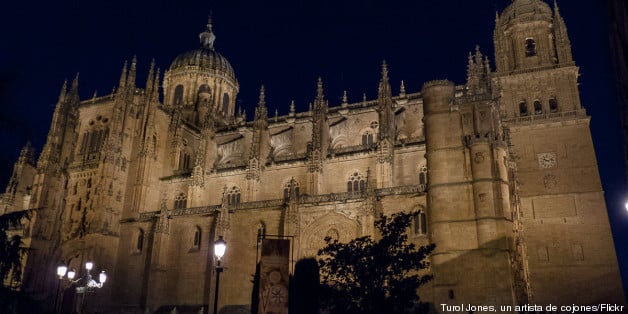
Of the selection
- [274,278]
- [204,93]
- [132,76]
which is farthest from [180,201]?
[274,278]

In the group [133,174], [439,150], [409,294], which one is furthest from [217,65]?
[409,294]

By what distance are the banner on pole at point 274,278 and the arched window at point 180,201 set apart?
23.3 meters

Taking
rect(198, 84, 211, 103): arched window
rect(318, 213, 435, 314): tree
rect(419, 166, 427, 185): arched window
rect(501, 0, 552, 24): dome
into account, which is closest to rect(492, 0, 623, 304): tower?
rect(501, 0, 552, 24): dome

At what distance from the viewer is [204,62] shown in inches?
2504

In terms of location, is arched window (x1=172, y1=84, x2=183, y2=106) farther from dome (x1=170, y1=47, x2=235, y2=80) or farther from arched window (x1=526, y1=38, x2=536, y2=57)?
arched window (x1=526, y1=38, x2=536, y2=57)

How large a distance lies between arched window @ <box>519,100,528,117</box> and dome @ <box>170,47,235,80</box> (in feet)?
119

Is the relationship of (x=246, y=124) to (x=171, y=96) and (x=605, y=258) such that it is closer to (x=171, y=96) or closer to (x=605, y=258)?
(x=171, y=96)

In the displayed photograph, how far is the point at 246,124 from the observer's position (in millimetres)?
52469

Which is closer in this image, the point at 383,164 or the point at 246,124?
the point at 383,164

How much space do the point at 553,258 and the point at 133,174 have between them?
34775mm

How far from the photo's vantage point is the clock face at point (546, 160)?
39.3m

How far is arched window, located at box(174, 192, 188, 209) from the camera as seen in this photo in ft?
152

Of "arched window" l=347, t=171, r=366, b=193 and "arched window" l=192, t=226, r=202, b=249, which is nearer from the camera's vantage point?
"arched window" l=192, t=226, r=202, b=249

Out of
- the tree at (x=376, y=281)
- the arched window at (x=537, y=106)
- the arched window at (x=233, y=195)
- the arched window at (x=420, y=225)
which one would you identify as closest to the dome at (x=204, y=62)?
the arched window at (x=233, y=195)
